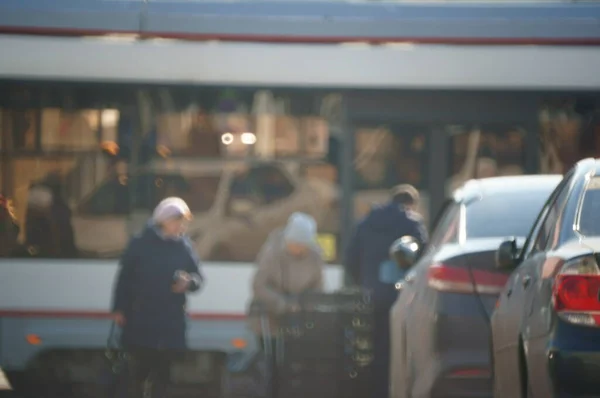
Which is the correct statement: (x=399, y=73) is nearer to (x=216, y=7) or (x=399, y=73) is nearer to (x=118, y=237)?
(x=216, y=7)

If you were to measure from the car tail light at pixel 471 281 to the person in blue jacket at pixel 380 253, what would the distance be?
398 cm

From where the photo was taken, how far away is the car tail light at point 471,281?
30.6 feet

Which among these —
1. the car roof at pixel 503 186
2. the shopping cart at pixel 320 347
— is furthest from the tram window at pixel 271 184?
the car roof at pixel 503 186

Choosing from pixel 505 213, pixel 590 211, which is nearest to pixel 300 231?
pixel 505 213

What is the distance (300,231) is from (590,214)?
6.46m

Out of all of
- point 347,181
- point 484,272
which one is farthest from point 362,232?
point 484,272

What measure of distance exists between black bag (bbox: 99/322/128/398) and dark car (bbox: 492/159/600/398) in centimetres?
556

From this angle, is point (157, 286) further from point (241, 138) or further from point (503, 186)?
point (503, 186)

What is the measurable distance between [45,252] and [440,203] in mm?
3131

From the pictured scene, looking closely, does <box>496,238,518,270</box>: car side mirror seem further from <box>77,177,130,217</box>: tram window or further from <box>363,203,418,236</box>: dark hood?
<box>77,177,130,217</box>: tram window

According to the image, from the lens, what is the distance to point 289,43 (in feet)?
45.5

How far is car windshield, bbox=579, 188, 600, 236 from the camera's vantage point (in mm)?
7027

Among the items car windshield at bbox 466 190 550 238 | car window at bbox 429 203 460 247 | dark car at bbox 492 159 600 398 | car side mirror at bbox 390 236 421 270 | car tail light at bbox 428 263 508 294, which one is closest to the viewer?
dark car at bbox 492 159 600 398

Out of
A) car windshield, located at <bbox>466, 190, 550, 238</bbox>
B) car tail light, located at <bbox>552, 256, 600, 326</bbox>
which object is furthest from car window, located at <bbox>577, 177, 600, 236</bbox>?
car windshield, located at <bbox>466, 190, 550, 238</bbox>
